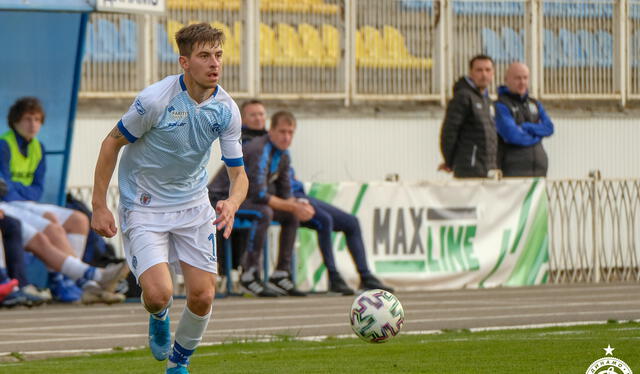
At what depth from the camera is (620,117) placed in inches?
912

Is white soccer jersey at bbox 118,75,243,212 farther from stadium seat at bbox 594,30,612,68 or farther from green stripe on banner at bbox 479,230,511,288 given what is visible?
stadium seat at bbox 594,30,612,68

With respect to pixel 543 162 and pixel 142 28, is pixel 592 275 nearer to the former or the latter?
pixel 543 162

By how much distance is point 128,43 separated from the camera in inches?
805

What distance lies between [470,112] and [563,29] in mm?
5673

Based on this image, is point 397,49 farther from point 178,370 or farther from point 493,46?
point 178,370

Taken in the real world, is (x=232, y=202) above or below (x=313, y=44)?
below

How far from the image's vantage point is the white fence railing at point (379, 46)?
20484 mm

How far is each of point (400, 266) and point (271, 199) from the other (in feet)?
6.16

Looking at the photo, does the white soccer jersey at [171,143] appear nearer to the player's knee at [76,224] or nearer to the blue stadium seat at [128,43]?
the player's knee at [76,224]

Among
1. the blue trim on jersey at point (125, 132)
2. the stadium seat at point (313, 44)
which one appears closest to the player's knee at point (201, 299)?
the blue trim on jersey at point (125, 132)

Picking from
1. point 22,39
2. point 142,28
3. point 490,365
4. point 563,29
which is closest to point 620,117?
point 563,29

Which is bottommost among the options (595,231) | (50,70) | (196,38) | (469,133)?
(595,231)

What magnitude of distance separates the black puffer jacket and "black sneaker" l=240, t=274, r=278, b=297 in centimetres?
269

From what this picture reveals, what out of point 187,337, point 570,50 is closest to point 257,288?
point 187,337
